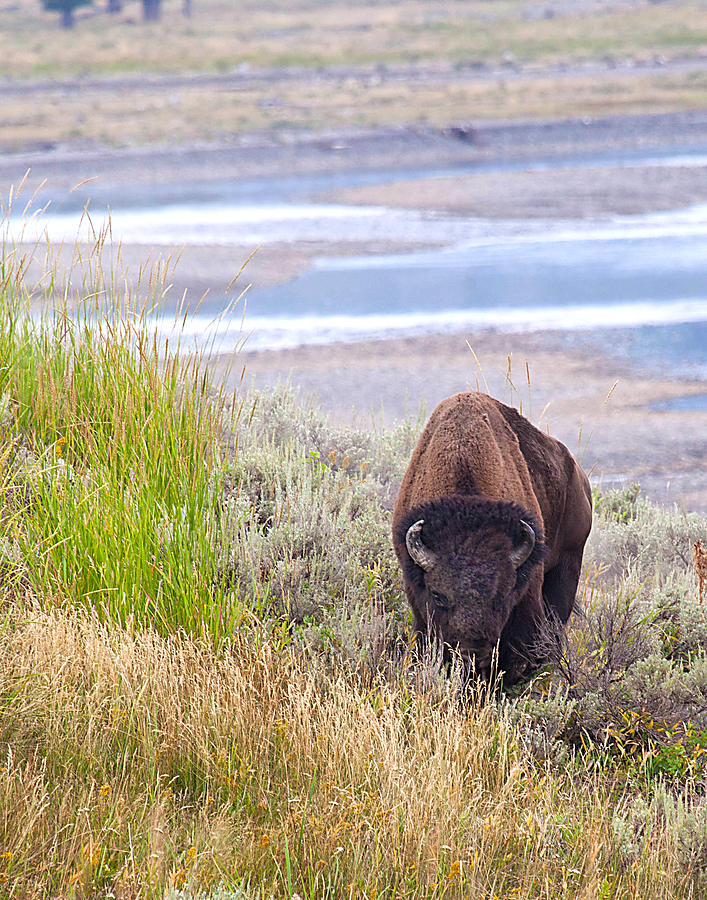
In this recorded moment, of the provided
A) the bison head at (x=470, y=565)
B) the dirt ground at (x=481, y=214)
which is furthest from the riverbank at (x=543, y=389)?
the bison head at (x=470, y=565)

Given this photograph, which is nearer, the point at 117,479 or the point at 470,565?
the point at 470,565

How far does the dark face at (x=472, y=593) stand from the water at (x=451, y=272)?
626cm

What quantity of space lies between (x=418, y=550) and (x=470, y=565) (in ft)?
0.81

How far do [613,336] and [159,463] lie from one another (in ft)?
28.5

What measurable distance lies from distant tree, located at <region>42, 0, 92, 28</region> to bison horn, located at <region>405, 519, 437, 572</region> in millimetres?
57827

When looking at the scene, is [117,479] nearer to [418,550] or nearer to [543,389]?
[418,550]

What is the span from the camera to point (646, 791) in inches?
171

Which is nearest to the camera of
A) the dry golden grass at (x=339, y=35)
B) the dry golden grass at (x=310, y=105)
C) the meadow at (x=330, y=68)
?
the dry golden grass at (x=310, y=105)

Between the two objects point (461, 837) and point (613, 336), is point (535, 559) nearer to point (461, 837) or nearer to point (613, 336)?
point (461, 837)

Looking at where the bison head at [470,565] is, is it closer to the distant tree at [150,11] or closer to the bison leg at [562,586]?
the bison leg at [562,586]

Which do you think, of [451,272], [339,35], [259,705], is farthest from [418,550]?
[339,35]

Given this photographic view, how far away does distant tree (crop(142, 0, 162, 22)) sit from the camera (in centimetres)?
6044

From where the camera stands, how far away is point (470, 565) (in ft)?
15.5

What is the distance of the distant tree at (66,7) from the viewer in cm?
5531
